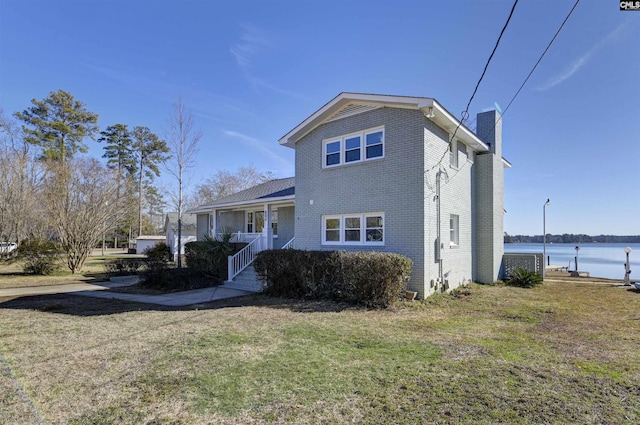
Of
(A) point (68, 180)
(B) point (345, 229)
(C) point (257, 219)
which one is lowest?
(B) point (345, 229)

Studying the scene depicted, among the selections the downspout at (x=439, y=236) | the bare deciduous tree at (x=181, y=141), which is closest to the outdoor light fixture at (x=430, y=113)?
the downspout at (x=439, y=236)

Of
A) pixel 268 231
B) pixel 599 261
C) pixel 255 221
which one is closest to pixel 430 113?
pixel 268 231

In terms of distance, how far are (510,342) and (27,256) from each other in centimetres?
2158

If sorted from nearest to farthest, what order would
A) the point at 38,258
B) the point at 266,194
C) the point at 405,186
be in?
the point at 405,186 < the point at 38,258 < the point at 266,194

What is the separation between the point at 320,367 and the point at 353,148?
8988 millimetres

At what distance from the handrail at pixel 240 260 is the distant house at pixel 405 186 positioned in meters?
0.21

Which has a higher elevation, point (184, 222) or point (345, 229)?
point (184, 222)

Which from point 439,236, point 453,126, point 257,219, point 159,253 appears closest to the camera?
point 439,236

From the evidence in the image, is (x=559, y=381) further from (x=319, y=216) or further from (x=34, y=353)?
(x=319, y=216)

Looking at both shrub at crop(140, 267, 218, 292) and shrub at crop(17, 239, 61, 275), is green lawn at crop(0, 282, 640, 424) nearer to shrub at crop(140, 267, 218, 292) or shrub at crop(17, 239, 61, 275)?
shrub at crop(140, 267, 218, 292)

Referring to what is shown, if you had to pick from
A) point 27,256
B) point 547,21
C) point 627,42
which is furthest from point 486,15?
point 27,256

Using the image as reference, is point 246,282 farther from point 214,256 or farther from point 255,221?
point 255,221

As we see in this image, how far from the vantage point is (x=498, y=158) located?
15.0 m

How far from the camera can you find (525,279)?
528 inches
